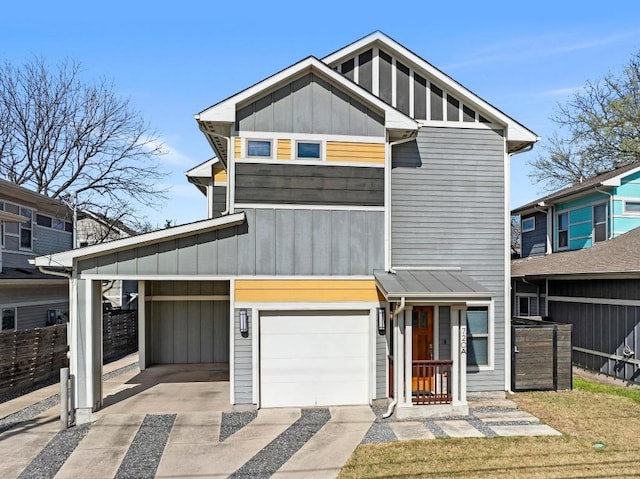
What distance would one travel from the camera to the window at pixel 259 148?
29.2ft

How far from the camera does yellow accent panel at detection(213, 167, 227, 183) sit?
14250 millimetres

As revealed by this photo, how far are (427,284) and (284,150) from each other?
401 centimetres

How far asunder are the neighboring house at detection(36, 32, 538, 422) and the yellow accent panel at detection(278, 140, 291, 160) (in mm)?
47

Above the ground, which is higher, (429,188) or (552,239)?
(429,188)

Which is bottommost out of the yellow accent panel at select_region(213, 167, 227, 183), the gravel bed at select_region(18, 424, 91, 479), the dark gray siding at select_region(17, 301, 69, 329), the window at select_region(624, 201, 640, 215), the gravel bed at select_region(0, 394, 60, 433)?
the gravel bed at select_region(0, 394, 60, 433)

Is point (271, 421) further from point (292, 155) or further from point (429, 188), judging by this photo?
point (429, 188)

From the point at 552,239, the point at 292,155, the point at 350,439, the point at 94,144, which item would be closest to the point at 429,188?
the point at 292,155

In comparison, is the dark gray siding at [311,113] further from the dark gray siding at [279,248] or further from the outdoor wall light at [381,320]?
the outdoor wall light at [381,320]

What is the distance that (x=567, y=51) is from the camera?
487 inches

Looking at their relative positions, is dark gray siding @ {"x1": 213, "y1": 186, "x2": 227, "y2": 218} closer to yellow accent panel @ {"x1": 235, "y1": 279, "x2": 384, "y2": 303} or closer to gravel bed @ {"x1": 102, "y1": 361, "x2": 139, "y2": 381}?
gravel bed @ {"x1": 102, "y1": 361, "x2": 139, "y2": 381}

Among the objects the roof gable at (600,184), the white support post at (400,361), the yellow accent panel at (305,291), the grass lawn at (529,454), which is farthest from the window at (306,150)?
the roof gable at (600,184)

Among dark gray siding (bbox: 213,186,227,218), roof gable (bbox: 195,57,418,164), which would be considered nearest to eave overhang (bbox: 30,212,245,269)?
roof gable (bbox: 195,57,418,164)

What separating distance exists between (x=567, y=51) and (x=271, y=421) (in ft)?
41.6

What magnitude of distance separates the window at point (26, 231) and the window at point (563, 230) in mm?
19996
